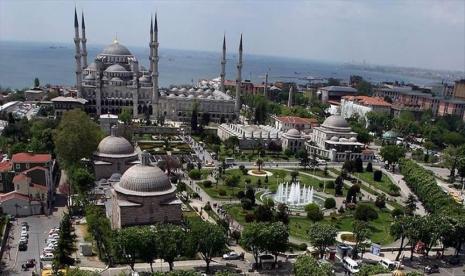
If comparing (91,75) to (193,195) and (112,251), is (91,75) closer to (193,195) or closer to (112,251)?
(193,195)

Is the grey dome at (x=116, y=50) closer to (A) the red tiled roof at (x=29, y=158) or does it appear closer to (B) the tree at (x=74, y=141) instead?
(B) the tree at (x=74, y=141)

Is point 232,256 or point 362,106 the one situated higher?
point 362,106

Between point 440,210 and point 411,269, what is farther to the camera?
point 440,210

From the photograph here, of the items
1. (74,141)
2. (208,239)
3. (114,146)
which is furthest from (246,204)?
(74,141)

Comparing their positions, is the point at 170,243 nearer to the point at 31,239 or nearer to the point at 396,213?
the point at 31,239

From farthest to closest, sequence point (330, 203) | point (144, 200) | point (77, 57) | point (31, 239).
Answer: point (77, 57) < point (330, 203) < point (144, 200) < point (31, 239)

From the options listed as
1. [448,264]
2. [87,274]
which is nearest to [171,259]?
[87,274]

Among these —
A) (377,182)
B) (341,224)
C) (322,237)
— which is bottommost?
(341,224)

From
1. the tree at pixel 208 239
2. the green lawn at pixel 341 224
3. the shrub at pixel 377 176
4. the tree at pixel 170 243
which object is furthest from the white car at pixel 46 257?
the shrub at pixel 377 176
